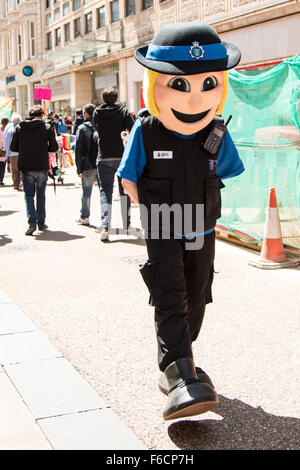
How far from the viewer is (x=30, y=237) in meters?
9.22

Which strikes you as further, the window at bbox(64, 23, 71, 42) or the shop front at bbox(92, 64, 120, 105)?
the window at bbox(64, 23, 71, 42)

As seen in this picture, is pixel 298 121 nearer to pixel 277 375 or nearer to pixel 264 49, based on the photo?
pixel 277 375

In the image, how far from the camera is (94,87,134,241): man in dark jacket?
28.2ft

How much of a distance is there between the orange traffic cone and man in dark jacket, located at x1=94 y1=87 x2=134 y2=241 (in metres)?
2.45

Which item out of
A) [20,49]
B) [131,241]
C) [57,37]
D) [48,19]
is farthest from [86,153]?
[20,49]

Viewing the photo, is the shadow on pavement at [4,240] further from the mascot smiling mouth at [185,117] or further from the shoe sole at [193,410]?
the shoe sole at [193,410]

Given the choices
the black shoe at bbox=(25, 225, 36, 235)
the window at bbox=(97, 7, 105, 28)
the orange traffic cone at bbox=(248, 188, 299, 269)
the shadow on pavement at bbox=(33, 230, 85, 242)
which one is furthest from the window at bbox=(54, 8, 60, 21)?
the orange traffic cone at bbox=(248, 188, 299, 269)

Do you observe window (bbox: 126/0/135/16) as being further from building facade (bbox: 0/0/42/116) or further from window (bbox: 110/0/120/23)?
building facade (bbox: 0/0/42/116)

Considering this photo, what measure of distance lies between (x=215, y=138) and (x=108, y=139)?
5.26m

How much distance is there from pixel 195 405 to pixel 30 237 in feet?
21.2

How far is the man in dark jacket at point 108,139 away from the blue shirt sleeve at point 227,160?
16.5 ft

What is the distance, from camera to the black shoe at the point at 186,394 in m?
3.08

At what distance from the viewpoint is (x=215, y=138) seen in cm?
351

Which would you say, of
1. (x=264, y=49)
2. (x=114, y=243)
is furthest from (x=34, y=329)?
(x=264, y=49)
